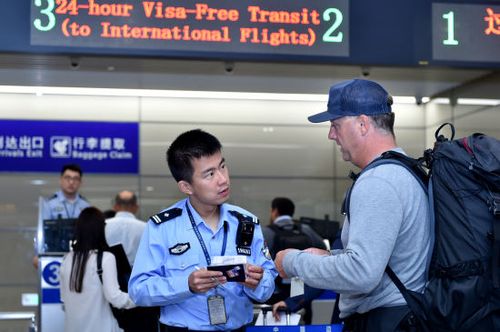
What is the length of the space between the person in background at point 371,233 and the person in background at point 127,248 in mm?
2108

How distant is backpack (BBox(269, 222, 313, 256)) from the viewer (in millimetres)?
7637

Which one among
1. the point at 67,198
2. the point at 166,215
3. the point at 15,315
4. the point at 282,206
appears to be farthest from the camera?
the point at 15,315

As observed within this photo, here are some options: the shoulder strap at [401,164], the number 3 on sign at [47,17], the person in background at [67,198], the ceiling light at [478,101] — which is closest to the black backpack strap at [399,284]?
the shoulder strap at [401,164]

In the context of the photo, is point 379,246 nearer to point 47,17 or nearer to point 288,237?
point 47,17

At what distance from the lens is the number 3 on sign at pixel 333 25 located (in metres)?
6.49

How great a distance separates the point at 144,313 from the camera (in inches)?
230

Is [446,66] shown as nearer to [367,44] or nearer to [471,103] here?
[367,44]

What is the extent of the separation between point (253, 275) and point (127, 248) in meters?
4.37

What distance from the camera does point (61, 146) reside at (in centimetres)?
1073

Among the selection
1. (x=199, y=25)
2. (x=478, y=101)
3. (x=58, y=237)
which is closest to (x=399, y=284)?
(x=199, y=25)

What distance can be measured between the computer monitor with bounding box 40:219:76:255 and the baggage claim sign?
176 cm

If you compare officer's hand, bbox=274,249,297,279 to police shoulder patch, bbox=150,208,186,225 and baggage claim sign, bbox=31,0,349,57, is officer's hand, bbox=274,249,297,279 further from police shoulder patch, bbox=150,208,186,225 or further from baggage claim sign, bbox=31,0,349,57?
baggage claim sign, bbox=31,0,349,57

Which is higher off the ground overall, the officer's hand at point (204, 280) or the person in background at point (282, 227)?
the officer's hand at point (204, 280)

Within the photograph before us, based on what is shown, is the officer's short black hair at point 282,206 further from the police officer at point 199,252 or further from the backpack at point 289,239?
the police officer at point 199,252
